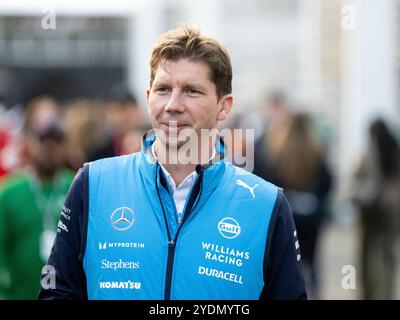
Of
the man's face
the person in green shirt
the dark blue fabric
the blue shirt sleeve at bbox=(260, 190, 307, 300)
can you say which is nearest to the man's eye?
the man's face

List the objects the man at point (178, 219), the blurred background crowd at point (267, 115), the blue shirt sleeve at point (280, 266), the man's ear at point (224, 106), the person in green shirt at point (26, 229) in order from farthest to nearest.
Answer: the blurred background crowd at point (267, 115) → the person in green shirt at point (26, 229) → the man's ear at point (224, 106) → the blue shirt sleeve at point (280, 266) → the man at point (178, 219)

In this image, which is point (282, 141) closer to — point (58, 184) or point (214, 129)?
point (58, 184)

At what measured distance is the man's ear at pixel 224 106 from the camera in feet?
11.9

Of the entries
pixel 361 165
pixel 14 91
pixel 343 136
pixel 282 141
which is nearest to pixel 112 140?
pixel 282 141

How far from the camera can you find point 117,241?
343 cm

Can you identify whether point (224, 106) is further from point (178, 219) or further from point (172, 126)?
point (178, 219)

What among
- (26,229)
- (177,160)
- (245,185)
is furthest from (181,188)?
(26,229)

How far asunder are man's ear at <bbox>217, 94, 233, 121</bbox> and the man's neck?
0.37 feet

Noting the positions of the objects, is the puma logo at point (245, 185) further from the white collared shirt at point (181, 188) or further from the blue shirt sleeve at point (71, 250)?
the blue shirt sleeve at point (71, 250)

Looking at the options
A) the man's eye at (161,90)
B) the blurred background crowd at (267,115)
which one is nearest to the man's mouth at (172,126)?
the man's eye at (161,90)

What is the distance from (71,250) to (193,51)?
2.66ft

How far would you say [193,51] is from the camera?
3.50 m

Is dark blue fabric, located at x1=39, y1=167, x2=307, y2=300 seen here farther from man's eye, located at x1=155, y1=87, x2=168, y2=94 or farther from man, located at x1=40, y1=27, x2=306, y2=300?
man's eye, located at x1=155, y1=87, x2=168, y2=94

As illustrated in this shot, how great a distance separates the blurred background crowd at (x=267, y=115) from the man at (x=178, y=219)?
1217 millimetres
